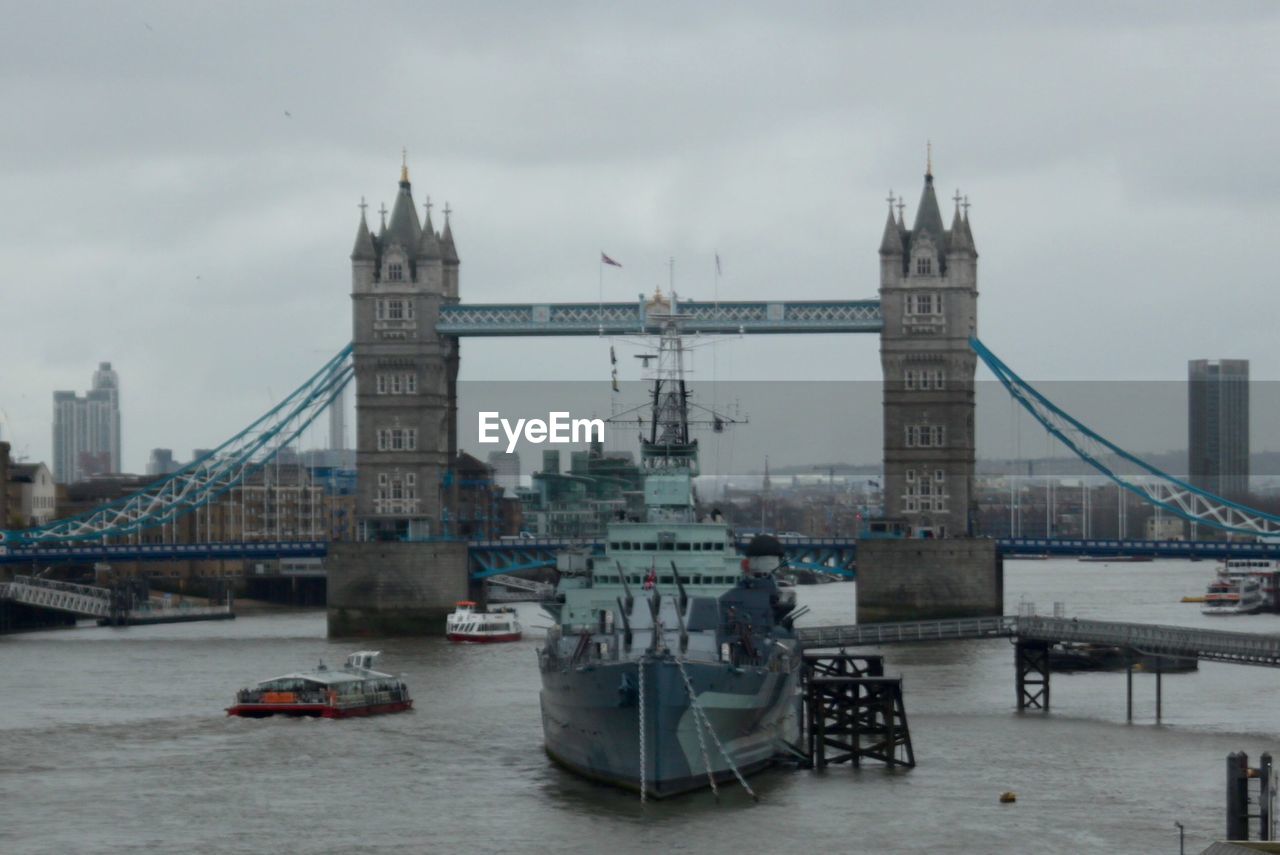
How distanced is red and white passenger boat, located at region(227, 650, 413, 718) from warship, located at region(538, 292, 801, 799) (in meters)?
11.0

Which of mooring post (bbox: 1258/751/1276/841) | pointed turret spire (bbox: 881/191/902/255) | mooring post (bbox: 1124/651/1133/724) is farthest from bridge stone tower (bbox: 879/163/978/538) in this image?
mooring post (bbox: 1258/751/1276/841)

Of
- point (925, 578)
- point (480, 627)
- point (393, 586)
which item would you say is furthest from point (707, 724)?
point (393, 586)

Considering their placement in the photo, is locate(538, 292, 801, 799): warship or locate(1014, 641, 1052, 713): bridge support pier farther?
locate(1014, 641, 1052, 713): bridge support pier

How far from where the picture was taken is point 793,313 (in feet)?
340

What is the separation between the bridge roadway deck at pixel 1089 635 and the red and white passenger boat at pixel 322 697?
12191mm

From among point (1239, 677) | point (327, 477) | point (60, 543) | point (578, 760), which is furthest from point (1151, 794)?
point (327, 477)

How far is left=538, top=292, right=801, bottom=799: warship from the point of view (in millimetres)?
49500

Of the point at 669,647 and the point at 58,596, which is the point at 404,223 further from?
the point at 669,647

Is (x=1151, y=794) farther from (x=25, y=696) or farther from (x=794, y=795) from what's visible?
(x=25, y=696)

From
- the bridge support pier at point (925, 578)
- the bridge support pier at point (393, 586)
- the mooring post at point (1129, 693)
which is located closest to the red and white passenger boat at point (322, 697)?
the mooring post at point (1129, 693)

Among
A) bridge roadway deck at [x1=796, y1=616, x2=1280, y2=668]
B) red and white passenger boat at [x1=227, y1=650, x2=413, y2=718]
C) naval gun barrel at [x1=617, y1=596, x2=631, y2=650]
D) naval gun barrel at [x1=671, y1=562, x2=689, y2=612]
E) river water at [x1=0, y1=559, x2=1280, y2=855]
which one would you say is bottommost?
river water at [x1=0, y1=559, x2=1280, y2=855]

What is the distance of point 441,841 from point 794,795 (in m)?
8.73

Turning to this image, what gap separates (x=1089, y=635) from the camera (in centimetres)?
6700

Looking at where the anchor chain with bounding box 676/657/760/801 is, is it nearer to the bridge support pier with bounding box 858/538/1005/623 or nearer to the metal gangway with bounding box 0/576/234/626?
the bridge support pier with bounding box 858/538/1005/623
